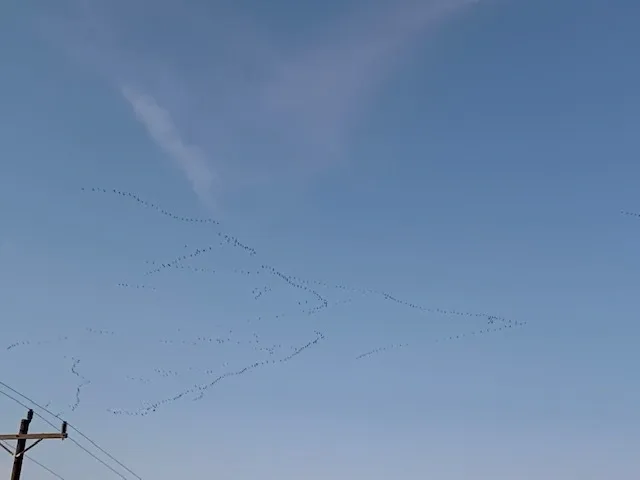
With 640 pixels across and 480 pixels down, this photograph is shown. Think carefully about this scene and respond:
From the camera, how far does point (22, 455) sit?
33438 millimetres

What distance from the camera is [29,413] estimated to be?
1378 inches

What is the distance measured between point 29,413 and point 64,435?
183 cm

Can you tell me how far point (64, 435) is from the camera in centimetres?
3478

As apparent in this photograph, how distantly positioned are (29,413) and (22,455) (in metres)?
2.12

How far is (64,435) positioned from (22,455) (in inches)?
76.5
